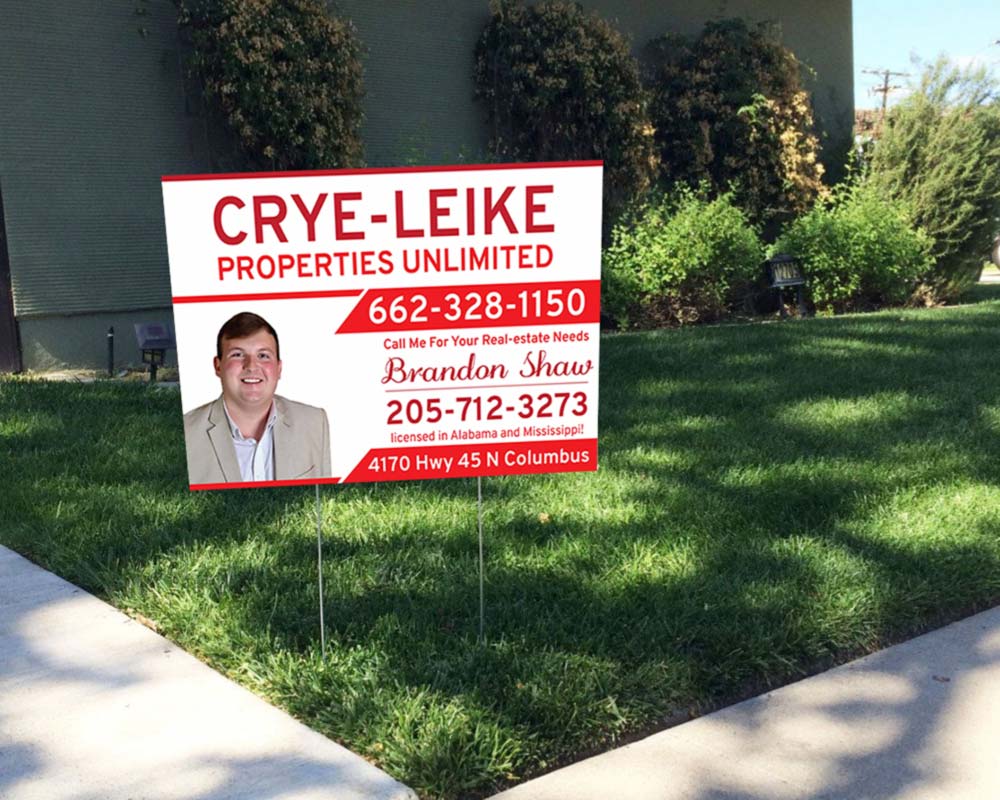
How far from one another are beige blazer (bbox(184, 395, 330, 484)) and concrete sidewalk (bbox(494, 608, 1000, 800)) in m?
1.15

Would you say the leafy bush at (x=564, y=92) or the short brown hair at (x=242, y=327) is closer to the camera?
the short brown hair at (x=242, y=327)

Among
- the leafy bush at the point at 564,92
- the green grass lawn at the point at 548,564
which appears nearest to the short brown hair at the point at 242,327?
the green grass lawn at the point at 548,564

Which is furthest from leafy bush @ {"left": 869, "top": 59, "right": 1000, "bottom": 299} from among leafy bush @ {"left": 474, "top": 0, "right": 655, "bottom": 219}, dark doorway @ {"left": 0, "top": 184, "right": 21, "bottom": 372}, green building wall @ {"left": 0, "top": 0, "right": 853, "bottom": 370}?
dark doorway @ {"left": 0, "top": 184, "right": 21, "bottom": 372}

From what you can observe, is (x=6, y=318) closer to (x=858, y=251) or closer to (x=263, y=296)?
(x=263, y=296)

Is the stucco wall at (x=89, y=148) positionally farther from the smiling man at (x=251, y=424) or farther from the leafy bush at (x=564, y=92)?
the smiling man at (x=251, y=424)

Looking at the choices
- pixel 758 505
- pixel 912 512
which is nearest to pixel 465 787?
pixel 758 505

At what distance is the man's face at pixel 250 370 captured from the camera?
3252 millimetres

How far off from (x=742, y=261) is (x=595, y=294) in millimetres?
10181

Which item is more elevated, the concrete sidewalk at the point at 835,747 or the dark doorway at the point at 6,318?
the dark doorway at the point at 6,318

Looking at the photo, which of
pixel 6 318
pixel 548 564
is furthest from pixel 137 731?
pixel 6 318

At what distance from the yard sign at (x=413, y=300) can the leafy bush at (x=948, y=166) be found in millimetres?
13023

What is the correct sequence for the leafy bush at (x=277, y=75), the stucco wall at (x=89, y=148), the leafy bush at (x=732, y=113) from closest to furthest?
the stucco wall at (x=89, y=148) < the leafy bush at (x=277, y=75) < the leafy bush at (x=732, y=113)

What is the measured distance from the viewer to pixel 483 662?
3.44m

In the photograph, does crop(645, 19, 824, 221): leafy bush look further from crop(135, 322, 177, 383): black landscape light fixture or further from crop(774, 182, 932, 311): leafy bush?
crop(135, 322, 177, 383): black landscape light fixture
